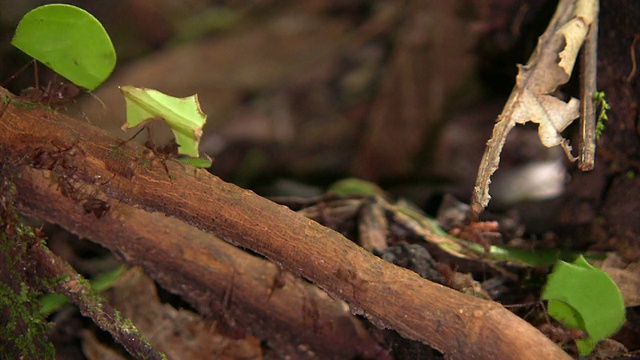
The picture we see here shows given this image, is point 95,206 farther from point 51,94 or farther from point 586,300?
point 586,300

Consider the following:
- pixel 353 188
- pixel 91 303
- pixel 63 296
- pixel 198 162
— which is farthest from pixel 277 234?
pixel 353 188

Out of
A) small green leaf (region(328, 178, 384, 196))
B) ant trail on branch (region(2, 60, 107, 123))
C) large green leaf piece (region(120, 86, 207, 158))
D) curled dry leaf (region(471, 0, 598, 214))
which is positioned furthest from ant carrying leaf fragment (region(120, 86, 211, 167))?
small green leaf (region(328, 178, 384, 196))

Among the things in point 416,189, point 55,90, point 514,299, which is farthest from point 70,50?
point 416,189

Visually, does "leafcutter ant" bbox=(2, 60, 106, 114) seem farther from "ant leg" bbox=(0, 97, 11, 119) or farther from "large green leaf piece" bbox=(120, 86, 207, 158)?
"large green leaf piece" bbox=(120, 86, 207, 158)

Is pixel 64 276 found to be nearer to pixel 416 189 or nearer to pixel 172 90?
pixel 416 189

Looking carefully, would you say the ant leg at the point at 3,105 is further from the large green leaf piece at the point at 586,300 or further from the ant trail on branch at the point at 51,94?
the large green leaf piece at the point at 586,300

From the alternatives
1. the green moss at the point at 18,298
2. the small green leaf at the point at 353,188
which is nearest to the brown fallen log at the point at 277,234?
the green moss at the point at 18,298
